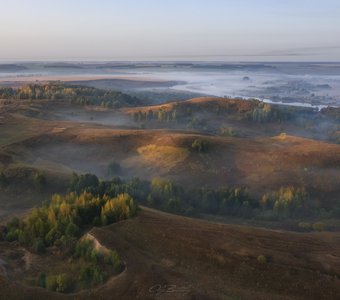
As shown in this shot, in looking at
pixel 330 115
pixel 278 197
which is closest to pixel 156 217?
pixel 278 197

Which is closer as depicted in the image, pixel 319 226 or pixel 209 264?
pixel 209 264

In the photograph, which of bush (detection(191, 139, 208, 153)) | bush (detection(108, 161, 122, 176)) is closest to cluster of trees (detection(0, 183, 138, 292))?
bush (detection(108, 161, 122, 176))

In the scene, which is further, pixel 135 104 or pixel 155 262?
pixel 135 104

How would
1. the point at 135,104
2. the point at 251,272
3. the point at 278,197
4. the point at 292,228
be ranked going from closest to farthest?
the point at 251,272, the point at 292,228, the point at 278,197, the point at 135,104

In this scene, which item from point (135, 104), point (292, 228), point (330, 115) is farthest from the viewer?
point (135, 104)

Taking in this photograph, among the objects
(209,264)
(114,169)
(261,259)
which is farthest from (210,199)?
(209,264)

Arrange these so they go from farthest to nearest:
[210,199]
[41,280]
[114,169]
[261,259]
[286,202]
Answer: [114,169]
[210,199]
[286,202]
[261,259]
[41,280]

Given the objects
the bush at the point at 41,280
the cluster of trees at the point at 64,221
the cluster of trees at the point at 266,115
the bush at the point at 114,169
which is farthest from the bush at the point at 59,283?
the cluster of trees at the point at 266,115

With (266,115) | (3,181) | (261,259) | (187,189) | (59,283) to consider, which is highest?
(261,259)

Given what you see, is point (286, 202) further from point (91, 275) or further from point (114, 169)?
point (91, 275)

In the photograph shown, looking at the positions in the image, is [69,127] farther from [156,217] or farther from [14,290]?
[14,290]

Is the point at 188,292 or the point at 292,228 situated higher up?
the point at 188,292
